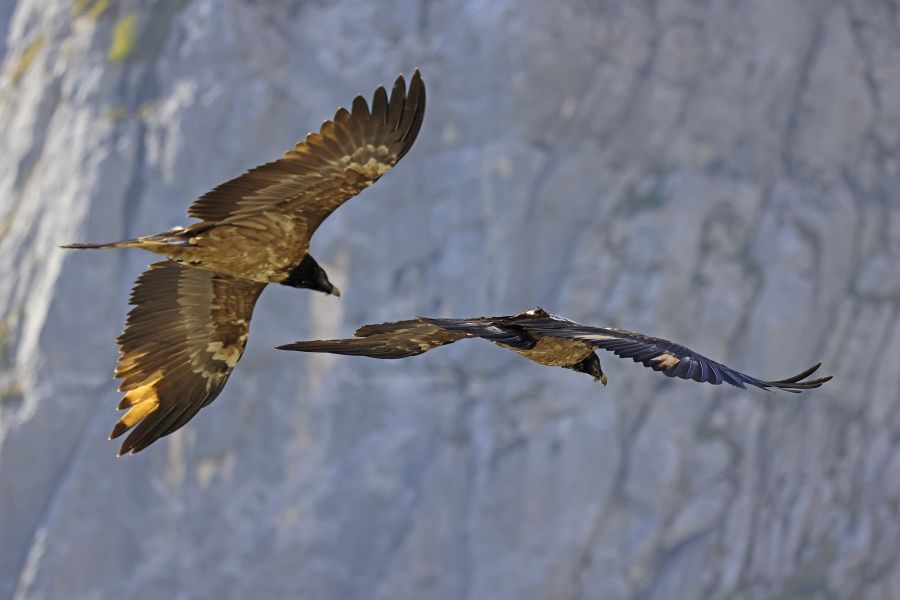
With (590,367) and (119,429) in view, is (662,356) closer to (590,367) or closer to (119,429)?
(590,367)

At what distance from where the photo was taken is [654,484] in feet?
176

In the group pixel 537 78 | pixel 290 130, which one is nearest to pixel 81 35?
pixel 290 130

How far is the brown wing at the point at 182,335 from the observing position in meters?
13.7

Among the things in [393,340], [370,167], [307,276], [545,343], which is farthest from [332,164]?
[545,343]

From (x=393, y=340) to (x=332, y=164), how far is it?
1857mm

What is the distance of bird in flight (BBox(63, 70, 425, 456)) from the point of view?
12.0 metres

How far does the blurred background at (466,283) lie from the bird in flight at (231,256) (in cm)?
3709

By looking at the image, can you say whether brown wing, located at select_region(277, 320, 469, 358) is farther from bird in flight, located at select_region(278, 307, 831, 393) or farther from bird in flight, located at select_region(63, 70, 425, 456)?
bird in flight, located at select_region(63, 70, 425, 456)

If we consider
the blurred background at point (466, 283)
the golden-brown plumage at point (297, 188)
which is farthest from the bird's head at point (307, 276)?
the blurred background at point (466, 283)

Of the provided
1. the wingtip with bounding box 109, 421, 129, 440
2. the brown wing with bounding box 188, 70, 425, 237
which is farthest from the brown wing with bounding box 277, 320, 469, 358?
the wingtip with bounding box 109, 421, 129, 440

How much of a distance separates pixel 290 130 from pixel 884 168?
69.9ft

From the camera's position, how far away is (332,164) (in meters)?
12.1

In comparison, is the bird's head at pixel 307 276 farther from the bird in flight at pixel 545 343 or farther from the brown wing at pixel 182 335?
the bird in flight at pixel 545 343

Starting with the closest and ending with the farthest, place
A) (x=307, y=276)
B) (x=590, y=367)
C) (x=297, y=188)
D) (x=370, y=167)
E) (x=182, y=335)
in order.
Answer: (x=370, y=167) → (x=297, y=188) → (x=307, y=276) → (x=182, y=335) → (x=590, y=367)
